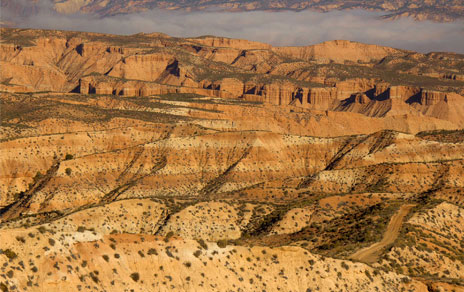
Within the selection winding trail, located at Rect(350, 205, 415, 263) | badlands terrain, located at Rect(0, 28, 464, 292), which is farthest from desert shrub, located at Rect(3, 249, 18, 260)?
winding trail, located at Rect(350, 205, 415, 263)

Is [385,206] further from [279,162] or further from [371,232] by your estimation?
[279,162]

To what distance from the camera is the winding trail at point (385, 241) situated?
171ft

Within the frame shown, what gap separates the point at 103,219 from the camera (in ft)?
197

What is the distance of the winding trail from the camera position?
171 ft

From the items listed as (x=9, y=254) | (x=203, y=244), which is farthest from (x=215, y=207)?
(x=9, y=254)

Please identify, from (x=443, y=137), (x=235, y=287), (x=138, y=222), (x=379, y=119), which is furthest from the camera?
(x=379, y=119)

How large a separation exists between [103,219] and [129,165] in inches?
1504

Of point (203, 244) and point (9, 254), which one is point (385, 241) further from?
point (9, 254)

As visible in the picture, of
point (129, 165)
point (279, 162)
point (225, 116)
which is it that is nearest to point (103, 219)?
point (129, 165)

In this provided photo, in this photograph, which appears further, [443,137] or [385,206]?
[443,137]

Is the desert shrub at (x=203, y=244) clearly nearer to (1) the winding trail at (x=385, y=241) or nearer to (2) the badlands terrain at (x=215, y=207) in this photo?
(2) the badlands terrain at (x=215, y=207)

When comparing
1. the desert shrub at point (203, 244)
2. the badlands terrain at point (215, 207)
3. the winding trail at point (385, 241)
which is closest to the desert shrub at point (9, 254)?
the badlands terrain at point (215, 207)

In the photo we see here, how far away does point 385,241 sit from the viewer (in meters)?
56.2

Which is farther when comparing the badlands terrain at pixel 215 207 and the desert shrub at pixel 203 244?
the desert shrub at pixel 203 244
